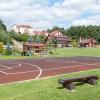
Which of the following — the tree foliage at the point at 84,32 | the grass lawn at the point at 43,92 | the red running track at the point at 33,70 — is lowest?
the red running track at the point at 33,70

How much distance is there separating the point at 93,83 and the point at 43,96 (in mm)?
3315

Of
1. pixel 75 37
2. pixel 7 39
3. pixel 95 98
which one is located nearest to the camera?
pixel 95 98

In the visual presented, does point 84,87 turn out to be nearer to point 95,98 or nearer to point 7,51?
point 95,98

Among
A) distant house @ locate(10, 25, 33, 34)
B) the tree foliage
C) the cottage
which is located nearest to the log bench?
the cottage

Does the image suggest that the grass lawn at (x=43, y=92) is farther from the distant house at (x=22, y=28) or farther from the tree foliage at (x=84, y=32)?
the tree foliage at (x=84, y=32)

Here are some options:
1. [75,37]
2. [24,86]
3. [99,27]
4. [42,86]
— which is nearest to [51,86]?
[42,86]

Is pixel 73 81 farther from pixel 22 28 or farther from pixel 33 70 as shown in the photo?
pixel 22 28

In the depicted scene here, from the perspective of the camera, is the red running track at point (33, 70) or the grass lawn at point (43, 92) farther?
the red running track at point (33, 70)

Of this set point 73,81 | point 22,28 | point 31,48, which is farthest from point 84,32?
point 73,81

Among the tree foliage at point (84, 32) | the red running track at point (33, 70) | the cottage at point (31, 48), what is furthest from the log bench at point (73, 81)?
the tree foliage at point (84, 32)

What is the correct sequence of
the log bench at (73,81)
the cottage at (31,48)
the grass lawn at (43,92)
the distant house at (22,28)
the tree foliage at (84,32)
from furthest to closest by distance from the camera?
the tree foliage at (84,32) < the distant house at (22,28) < the cottage at (31,48) < the log bench at (73,81) < the grass lawn at (43,92)

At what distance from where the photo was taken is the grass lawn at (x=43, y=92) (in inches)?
411

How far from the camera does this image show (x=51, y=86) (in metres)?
13.0

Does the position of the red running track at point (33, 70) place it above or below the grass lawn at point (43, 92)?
below
